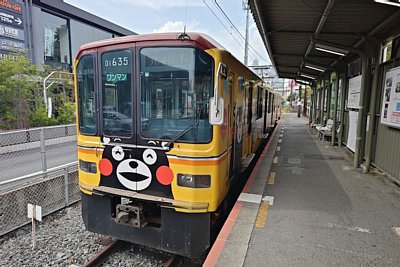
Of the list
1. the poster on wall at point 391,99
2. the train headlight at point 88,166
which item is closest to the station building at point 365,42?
the poster on wall at point 391,99

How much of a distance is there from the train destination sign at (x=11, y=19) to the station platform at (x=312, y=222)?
17.7 meters

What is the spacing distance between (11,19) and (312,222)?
64.7 feet

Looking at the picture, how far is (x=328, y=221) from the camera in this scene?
348 cm

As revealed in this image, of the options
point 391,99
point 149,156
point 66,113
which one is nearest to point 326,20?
point 391,99

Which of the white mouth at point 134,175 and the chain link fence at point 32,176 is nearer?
the white mouth at point 134,175

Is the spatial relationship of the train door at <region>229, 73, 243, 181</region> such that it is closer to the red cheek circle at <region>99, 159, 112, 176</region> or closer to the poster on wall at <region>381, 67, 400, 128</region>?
the red cheek circle at <region>99, 159, 112, 176</region>

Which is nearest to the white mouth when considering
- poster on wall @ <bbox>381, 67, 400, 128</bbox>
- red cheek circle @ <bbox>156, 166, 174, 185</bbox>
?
red cheek circle @ <bbox>156, 166, 174, 185</bbox>

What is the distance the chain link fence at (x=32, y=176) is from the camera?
4.46m

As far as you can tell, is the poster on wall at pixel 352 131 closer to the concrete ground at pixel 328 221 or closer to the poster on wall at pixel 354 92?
the poster on wall at pixel 354 92

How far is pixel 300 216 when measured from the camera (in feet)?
11.9

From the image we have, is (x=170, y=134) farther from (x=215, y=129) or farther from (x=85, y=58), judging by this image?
(x=85, y=58)

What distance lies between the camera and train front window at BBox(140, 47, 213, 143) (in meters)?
2.92

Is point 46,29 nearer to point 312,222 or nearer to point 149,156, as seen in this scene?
point 149,156

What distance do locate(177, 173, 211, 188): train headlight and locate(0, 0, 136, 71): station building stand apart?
1662cm
